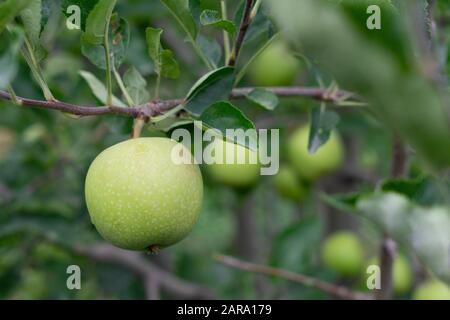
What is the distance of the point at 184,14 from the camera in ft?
2.74

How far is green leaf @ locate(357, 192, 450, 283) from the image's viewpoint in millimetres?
495

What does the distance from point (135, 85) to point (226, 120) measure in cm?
18

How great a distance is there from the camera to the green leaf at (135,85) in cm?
87

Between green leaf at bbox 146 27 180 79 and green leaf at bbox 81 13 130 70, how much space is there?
0.18ft

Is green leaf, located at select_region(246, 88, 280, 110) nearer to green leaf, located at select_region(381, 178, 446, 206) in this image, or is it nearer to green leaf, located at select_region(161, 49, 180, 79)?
green leaf, located at select_region(161, 49, 180, 79)

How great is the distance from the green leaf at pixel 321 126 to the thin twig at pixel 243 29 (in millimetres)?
209

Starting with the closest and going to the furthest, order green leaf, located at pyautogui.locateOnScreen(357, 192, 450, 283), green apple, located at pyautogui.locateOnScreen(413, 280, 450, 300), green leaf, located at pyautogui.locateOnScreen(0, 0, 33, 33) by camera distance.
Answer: green leaf, located at pyautogui.locateOnScreen(357, 192, 450, 283), green leaf, located at pyautogui.locateOnScreen(0, 0, 33, 33), green apple, located at pyautogui.locateOnScreen(413, 280, 450, 300)

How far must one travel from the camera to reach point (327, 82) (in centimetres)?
121

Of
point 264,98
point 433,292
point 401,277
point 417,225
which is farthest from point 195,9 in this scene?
point 401,277

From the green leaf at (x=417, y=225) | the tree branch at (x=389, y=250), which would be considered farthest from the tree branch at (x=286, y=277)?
the green leaf at (x=417, y=225)

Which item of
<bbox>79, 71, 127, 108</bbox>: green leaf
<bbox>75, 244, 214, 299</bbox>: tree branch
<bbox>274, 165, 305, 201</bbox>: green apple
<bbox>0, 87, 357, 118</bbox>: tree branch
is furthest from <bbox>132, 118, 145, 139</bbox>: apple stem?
<bbox>274, 165, 305, 201</bbox>: green apple

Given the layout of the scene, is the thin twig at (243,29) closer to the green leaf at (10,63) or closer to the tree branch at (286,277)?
the green leaf at (10,63)

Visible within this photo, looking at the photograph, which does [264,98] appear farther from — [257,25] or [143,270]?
[143,270]

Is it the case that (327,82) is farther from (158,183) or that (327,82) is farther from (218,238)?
(218,238)
